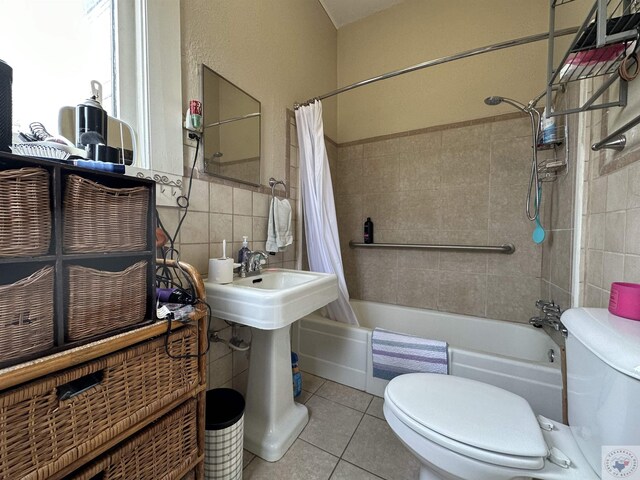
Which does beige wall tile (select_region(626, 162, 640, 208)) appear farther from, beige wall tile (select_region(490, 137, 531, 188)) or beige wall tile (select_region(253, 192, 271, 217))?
beige wall tile (select_region(253, 192, 271, 217))

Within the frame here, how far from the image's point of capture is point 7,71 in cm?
50

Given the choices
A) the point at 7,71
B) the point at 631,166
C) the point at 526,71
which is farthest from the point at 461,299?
the point at 7,71

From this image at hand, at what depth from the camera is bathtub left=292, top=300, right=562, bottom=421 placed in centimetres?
117

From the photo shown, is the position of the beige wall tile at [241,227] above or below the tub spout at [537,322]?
above

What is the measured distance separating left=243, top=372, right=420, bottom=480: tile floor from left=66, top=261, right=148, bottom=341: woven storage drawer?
887mm

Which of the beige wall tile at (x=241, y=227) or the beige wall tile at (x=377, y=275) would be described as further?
the beige wall tile at (x=377, y=275)

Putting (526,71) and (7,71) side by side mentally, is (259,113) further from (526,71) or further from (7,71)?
(526,71)

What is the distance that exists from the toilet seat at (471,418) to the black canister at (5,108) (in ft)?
3.90

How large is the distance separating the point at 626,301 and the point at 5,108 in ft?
4.94

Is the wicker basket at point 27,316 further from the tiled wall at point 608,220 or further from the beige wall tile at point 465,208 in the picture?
the beige wall tile at point 465,208

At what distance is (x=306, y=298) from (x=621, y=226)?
1.13 meters

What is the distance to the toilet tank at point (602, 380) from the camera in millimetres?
523

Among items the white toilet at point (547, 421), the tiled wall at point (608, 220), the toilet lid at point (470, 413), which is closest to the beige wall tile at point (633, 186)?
the tiled wall at point (608, 220)

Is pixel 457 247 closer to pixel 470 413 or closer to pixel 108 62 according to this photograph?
pixel 470 413
